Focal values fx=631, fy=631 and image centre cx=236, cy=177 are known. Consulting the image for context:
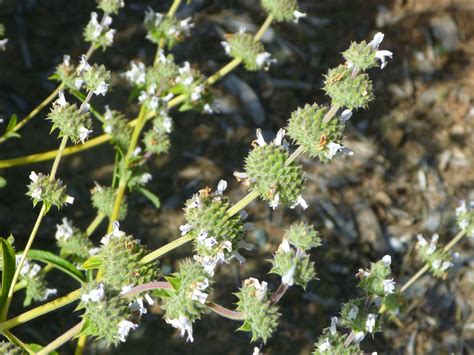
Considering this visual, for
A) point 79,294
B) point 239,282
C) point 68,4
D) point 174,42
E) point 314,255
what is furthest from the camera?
point 68,4

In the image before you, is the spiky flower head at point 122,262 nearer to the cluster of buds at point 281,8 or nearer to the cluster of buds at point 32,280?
the cluster of buds at point 32,280

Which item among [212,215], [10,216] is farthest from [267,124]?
[212,215]

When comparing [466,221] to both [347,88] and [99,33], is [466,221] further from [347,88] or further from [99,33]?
[99,33]

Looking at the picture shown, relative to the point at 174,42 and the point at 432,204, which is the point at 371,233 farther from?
the point at 174,42

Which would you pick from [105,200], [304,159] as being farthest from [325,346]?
[304,159]

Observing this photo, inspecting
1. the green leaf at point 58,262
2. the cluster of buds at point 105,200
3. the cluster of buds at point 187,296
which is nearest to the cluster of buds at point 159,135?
the cluster of buds at point 105,200

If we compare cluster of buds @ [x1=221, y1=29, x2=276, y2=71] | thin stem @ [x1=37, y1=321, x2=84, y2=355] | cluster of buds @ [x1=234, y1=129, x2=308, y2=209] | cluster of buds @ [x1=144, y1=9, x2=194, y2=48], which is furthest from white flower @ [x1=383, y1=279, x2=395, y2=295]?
cluster of buds @ [x1=144, y1=9, x2=194, y2=48]

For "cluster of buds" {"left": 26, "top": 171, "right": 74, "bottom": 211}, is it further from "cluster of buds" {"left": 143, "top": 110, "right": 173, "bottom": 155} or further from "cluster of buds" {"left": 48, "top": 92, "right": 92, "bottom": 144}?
"cluster of buds" {"left": 143, "top": 110, "right": 173, "bottom": 155}
